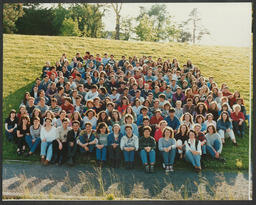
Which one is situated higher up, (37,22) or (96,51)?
A: (37,22)

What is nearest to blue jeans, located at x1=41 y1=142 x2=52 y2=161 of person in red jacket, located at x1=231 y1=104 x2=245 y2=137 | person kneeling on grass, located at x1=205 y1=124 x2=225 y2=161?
person kneeling on grass, located at x1=205 y1=124 x2=225 y2=161

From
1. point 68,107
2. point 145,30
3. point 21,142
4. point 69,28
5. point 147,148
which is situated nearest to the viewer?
point 147,148

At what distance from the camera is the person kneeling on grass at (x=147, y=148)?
6.98m

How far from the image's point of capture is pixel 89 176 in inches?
269

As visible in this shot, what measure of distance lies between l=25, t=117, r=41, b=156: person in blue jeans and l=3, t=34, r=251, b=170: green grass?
2.41 m

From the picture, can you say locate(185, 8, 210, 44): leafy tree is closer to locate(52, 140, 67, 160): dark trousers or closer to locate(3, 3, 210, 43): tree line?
locate(3, 3, 210, 43): tree line

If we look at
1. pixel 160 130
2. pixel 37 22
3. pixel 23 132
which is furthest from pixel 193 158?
pixel 37 22

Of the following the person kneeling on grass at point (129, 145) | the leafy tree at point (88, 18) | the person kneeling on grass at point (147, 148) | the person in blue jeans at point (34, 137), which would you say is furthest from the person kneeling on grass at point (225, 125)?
the leafy tree at point (88, 18)

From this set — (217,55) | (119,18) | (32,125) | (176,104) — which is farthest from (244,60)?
(32,125)

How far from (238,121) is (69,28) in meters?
8.51

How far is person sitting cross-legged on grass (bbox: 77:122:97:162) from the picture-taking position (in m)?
7.28

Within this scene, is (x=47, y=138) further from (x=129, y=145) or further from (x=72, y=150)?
(x=129, y=145)

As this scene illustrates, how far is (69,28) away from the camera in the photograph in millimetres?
12609

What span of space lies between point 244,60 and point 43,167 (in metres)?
8.96
